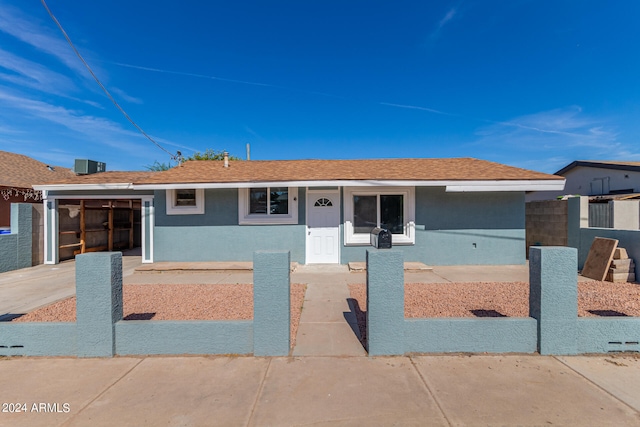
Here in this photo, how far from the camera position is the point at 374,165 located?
1083cm

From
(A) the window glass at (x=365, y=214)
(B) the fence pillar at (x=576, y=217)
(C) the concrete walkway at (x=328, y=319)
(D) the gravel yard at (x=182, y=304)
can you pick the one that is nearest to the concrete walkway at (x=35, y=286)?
(D) the gravel yard at (x=182, y=304)

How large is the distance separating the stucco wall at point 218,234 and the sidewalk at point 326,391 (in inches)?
231

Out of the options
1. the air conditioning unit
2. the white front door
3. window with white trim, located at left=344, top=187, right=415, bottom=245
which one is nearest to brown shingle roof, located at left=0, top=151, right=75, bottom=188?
the air conditioning unit

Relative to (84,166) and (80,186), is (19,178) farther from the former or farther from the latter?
(80,186)

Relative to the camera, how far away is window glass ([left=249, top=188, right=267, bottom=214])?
9.45 meters

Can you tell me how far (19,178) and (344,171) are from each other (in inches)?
718

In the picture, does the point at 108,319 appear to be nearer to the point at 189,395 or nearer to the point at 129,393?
the point at 129,393

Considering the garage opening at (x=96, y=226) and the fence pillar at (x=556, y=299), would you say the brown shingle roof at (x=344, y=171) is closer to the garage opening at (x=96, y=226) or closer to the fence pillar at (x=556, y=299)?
the garage opening at (x=96, y=226)

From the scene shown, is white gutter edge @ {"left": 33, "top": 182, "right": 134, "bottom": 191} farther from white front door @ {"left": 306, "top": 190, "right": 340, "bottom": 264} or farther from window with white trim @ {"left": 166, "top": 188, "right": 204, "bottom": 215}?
white front door @ {"left": 306, "top": 190, "right": 340, "bottom": 264}

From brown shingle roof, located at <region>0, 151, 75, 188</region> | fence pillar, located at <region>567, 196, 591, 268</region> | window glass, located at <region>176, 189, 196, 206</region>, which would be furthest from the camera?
brown shingle roof, located at <region>0, 151, 75, 188</region>

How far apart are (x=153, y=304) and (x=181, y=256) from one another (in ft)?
13.4

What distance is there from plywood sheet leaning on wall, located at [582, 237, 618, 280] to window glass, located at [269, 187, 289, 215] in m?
8.23

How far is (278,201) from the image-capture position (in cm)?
941

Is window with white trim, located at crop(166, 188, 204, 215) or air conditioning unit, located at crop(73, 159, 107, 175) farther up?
air conditioning unit, located at crop(73, 159, 107, 175)
